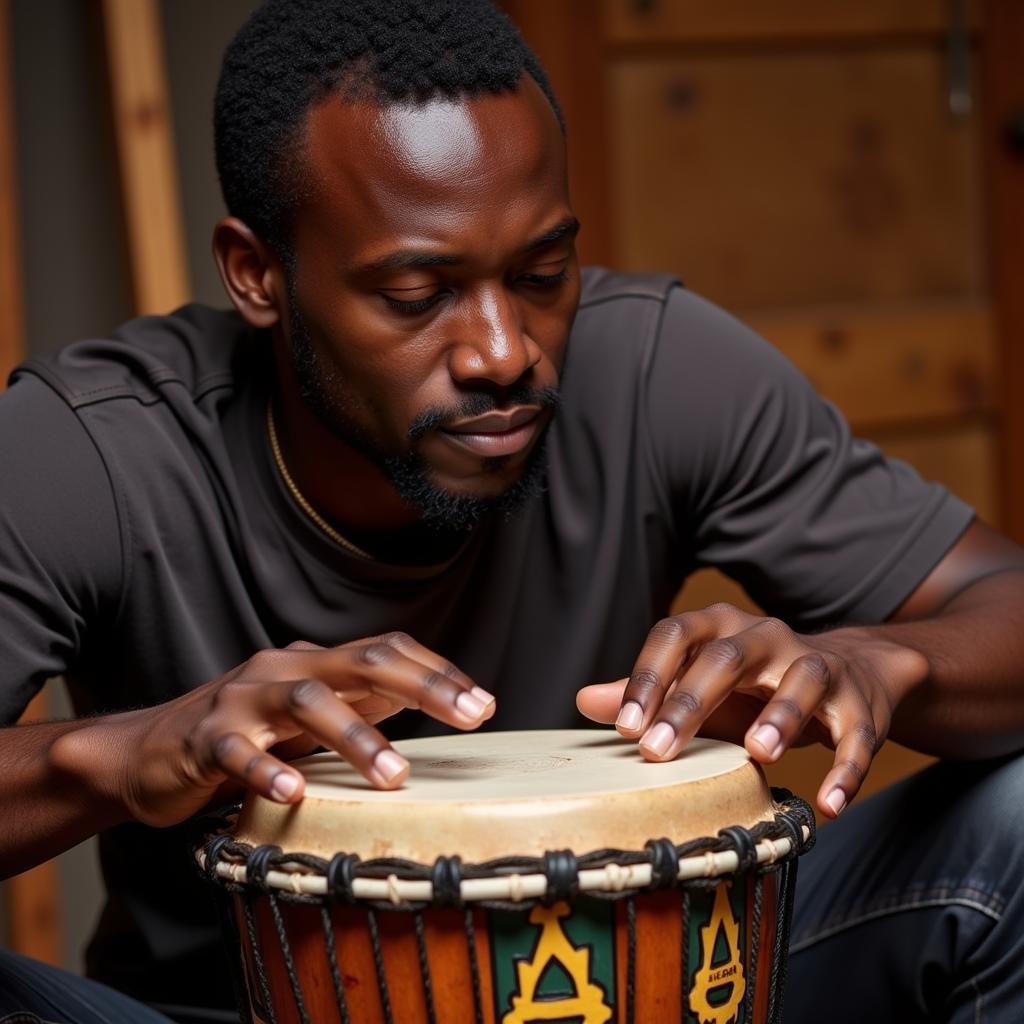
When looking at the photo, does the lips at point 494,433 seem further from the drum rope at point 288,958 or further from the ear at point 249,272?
the drum rope at point 288,958

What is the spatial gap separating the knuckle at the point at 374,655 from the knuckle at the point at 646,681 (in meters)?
0.20

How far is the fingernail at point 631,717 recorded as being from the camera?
1.26 meters

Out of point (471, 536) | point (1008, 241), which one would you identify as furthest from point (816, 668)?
point (1008, 241)

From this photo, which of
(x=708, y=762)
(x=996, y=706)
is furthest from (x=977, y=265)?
(x=708, y=762)

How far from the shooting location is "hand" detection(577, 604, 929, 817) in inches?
49.5

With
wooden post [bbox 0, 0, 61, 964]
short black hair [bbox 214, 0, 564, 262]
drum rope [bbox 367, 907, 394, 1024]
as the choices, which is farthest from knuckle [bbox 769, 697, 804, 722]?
wooden post [bbox 0, 0, 61, 964]

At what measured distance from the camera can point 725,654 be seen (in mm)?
1282

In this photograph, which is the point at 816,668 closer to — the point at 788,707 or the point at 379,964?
the point at 788,707

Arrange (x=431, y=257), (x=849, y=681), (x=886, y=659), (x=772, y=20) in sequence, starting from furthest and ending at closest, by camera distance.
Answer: (x=772, y=20) → (x=431, y=257) → (x=886, y=659) → (x=849, y=681)

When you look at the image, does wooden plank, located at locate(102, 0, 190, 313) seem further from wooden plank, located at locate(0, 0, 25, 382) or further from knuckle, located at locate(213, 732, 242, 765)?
knuckle, located at locate(213, 732, 242, 765)

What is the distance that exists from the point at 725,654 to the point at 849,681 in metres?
0.14

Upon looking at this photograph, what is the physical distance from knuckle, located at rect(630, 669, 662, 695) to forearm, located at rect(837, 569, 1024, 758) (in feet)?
1.02

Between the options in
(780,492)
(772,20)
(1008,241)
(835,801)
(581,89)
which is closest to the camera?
(835,801)

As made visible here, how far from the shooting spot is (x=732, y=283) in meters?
3.15
